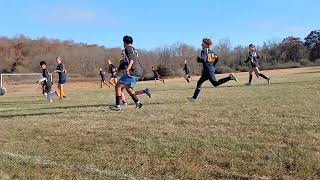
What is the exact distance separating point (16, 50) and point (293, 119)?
157m

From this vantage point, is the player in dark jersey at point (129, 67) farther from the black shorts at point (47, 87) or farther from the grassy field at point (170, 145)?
the black shorts at point (47, 87)

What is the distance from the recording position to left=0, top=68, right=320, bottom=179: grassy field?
776cm

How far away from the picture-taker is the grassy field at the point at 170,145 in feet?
25.5

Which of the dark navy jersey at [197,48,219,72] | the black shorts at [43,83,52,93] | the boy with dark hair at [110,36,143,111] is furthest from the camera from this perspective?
the black shorts at [43,83,52,93]

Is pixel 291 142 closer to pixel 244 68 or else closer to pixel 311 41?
pixel 244 68

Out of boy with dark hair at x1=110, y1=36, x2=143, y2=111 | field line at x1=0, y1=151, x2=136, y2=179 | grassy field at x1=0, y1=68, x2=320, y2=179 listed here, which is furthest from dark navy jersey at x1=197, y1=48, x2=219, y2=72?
field line at x1=0, y1=151, x2=136, y2=179

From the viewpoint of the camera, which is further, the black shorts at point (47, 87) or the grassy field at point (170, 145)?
the black shorts at point (47, 87)

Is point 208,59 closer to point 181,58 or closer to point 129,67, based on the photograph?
point 129,67

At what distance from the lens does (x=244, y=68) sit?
316ft

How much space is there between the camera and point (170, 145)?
29.9 ft

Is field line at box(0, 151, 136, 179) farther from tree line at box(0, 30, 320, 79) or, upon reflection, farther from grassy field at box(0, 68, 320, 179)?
tree line at box(0, 30, 320, 79)

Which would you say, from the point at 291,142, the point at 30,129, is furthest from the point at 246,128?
the point at 30,129

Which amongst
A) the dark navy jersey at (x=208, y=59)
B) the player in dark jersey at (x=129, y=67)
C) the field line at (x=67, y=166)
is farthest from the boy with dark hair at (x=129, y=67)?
the field line at (x=67, y=166)

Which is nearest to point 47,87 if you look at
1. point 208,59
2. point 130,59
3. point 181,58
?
point 208,59
